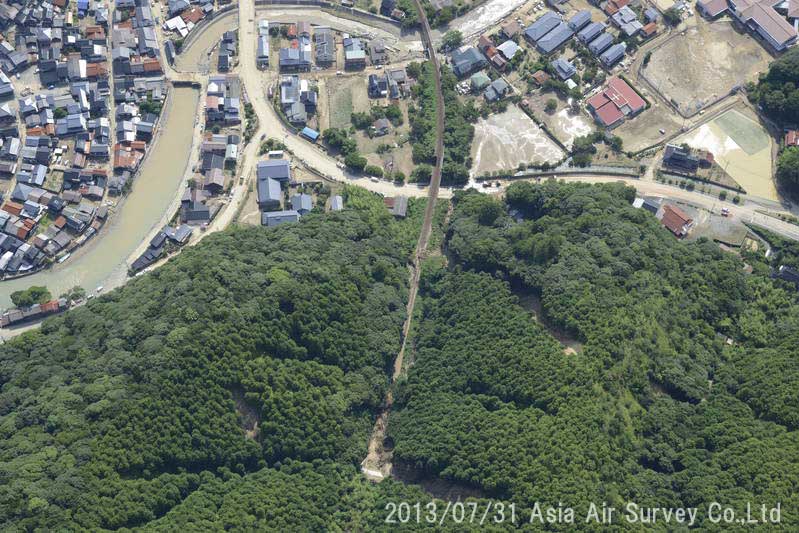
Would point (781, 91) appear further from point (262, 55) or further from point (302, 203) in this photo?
point (262, 55)

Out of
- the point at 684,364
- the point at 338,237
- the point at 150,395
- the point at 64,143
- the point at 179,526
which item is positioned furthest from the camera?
the point at 64,143

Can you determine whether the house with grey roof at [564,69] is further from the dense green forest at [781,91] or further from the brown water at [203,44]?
the brown water at [203,44]

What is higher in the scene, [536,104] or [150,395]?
[536,104]

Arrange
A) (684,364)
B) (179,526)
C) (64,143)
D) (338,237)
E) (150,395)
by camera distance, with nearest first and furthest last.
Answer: (179,526)
(150,395)
(684,364)
(338,237)
(64,143)

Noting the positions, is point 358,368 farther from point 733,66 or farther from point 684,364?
point 733,66

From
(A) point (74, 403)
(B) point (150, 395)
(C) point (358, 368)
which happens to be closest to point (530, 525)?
(C) point (358, 368)

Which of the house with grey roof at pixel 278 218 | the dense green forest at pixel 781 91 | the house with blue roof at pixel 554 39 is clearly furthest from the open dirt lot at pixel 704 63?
the house with grey roof at pixel 278 218
